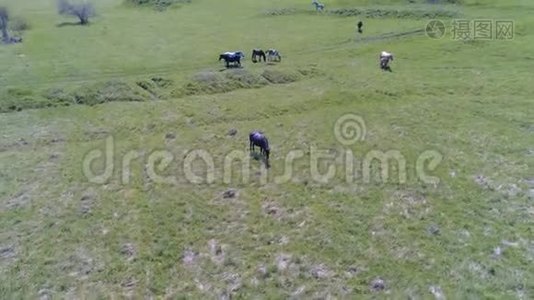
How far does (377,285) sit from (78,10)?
65240 mm

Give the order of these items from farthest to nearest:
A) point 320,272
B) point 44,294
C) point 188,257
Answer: point 188,257, point 320,272, point 44,294

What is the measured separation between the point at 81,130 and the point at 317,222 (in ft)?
60.7

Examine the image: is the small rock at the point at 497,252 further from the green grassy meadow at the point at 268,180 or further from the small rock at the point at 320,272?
the small rock at the point at 320,272

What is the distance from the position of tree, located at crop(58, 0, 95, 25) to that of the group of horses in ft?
109

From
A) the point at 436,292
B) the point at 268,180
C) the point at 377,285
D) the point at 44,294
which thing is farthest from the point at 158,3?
the point at 436,292

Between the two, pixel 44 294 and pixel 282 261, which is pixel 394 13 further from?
pixel 44 294

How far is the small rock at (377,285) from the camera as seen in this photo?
590 inches

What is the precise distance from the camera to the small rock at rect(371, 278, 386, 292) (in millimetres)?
14998

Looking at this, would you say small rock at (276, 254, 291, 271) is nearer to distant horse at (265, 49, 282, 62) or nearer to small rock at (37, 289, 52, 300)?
small rock at (37, 289, 52, 300)

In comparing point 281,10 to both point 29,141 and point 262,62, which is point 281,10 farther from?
point 29,141

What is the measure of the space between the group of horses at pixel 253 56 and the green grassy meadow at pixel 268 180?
113 cm

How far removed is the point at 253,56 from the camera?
44188 millimetres

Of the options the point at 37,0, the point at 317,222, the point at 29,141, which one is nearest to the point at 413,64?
the point at 317,222

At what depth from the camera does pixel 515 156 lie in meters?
23.8
